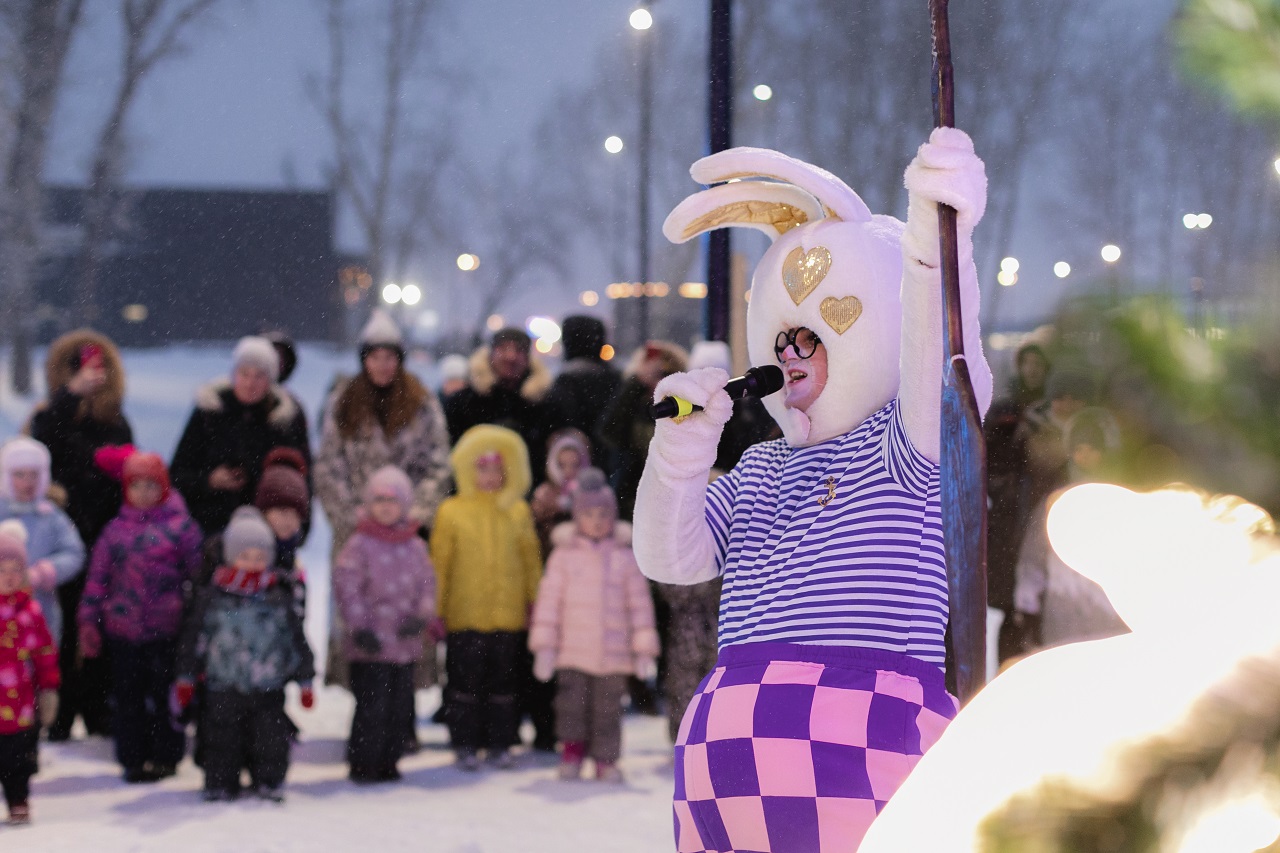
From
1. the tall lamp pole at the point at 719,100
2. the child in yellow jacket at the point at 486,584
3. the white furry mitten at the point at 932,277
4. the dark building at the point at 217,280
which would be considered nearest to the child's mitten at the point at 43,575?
the child in yellow jacket at the point at 486,584

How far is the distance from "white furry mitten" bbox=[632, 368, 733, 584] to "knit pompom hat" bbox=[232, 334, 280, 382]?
402 centimetres

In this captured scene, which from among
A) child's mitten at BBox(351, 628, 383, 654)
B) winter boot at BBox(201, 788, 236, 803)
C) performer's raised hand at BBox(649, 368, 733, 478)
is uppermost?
performer's raised hand at BBox(649, 368, 733, 478)

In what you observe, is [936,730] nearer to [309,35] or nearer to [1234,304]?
[1234,304]

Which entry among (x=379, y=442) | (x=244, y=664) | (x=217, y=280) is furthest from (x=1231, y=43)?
(x=217, y=280)

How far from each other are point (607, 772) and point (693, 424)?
3510 mm

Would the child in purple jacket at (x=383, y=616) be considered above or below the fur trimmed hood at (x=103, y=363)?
below

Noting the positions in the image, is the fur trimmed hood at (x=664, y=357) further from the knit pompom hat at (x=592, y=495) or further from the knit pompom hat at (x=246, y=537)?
the knit pompom hat at (x=246, y=537)

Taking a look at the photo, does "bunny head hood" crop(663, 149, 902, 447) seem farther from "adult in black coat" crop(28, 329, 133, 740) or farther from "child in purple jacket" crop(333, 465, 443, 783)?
"adult in black coat" crop(28, 329, 133, 740)

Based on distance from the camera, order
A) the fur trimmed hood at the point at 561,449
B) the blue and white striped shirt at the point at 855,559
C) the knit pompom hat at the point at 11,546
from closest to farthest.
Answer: the blue and white striped shirt at the point at 855,559 → the knit pompom hat at the point at 11,546 → the fur trimmed hood at the point at 561,449

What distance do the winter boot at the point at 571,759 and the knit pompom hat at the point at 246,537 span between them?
148 cm

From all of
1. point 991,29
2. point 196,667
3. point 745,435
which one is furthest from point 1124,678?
point 991,29

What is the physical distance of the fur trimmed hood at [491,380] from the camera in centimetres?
721

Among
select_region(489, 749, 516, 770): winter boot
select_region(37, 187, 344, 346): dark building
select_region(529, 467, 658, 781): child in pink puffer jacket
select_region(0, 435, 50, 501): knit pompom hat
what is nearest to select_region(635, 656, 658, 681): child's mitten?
select_region(529, 467, 658, 781): child in pink puffer jacket

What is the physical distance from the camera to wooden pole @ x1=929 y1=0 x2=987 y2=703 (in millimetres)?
1978
